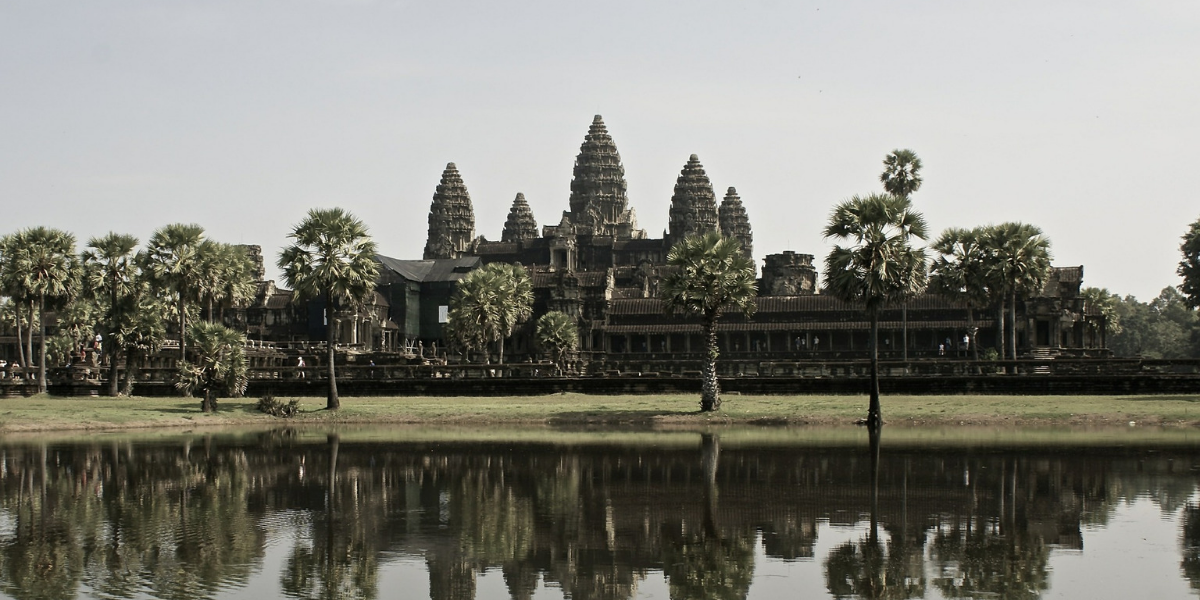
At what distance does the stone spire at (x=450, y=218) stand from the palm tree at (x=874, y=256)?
12247 cm

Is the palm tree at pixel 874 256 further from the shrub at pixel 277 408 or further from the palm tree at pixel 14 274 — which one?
the palm tree at pixel 14 274

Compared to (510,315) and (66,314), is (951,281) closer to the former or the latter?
(510,315)

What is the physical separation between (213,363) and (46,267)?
58.4ft

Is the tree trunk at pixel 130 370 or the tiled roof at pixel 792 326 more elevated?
the tiled roof at pixel 792 326

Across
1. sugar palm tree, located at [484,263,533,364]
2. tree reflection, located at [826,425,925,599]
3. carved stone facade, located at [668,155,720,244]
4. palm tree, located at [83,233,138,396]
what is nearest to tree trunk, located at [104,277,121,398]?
palm tree, located at [83,233,138,396]

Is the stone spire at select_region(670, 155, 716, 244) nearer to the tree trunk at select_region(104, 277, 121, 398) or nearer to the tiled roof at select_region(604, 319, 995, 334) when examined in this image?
the tiled roof at select_region(604, 319, 995, 334)

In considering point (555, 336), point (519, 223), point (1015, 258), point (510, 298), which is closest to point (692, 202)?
point (519, 223)

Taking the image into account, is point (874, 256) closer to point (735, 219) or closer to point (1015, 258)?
point (1015, 258)

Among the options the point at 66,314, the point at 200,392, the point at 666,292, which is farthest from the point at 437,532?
the point at 66,314

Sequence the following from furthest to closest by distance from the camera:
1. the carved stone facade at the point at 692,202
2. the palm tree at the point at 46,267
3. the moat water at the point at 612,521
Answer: the carved stone facade at the point at 692,202
the palm tree at the point at 46,267
the moat water at the point at 612,521

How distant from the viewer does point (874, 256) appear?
46.4 meters

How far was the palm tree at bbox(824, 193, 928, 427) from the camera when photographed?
151 feet

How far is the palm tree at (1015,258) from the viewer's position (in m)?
66.8

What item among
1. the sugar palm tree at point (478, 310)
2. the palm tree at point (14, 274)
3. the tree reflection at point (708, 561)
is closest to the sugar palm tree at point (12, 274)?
the palm tree at point (14, 274)
